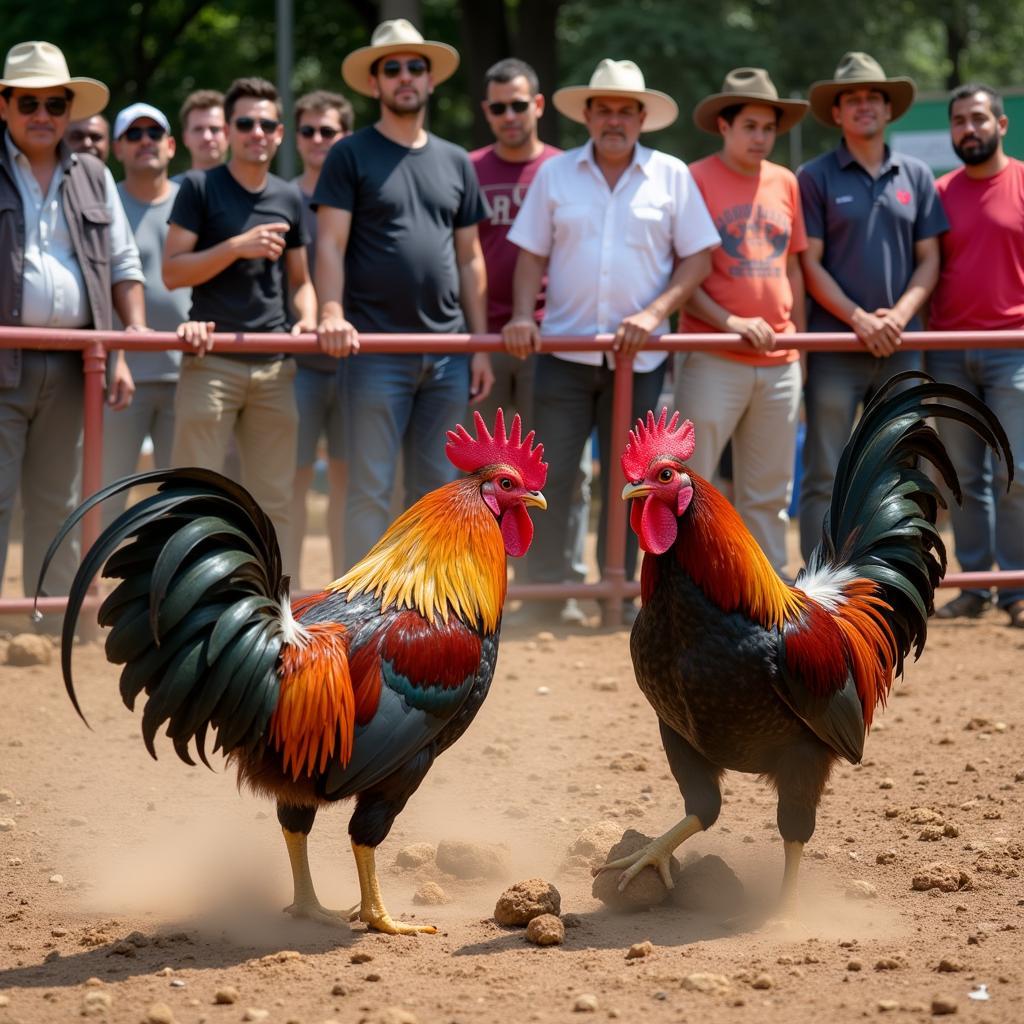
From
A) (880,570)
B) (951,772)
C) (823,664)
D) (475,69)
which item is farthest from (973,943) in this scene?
(475,69)

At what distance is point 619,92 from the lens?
7605 millimetres

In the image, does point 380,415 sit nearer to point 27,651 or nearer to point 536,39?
point 27,651

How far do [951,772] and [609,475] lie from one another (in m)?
2.67

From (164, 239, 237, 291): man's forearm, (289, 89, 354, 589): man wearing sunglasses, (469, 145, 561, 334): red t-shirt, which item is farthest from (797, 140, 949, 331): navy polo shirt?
(164, 239, 237, 291): man's forearm

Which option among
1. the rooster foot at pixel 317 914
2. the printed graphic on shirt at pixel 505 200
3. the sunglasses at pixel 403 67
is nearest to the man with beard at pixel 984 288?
the printed graphic on shirt at pixel 505 200

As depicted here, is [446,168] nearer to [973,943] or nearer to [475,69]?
[973,943]

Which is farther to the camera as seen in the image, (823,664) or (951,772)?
(951,772)

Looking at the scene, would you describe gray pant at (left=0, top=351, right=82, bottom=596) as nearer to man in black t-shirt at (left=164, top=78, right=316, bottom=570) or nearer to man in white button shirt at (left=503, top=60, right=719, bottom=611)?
man in black t-shirt at (left=164, top=78, right=316, bottom=570)

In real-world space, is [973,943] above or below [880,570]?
below

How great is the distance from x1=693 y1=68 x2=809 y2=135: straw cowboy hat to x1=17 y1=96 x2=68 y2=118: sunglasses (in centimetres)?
320

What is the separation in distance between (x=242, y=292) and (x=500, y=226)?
A: 5.13ft

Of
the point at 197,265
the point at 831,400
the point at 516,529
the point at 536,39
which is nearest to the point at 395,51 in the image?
the point at 197,265

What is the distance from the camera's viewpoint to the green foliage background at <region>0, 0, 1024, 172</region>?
1706 cm

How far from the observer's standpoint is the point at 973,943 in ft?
13.6
